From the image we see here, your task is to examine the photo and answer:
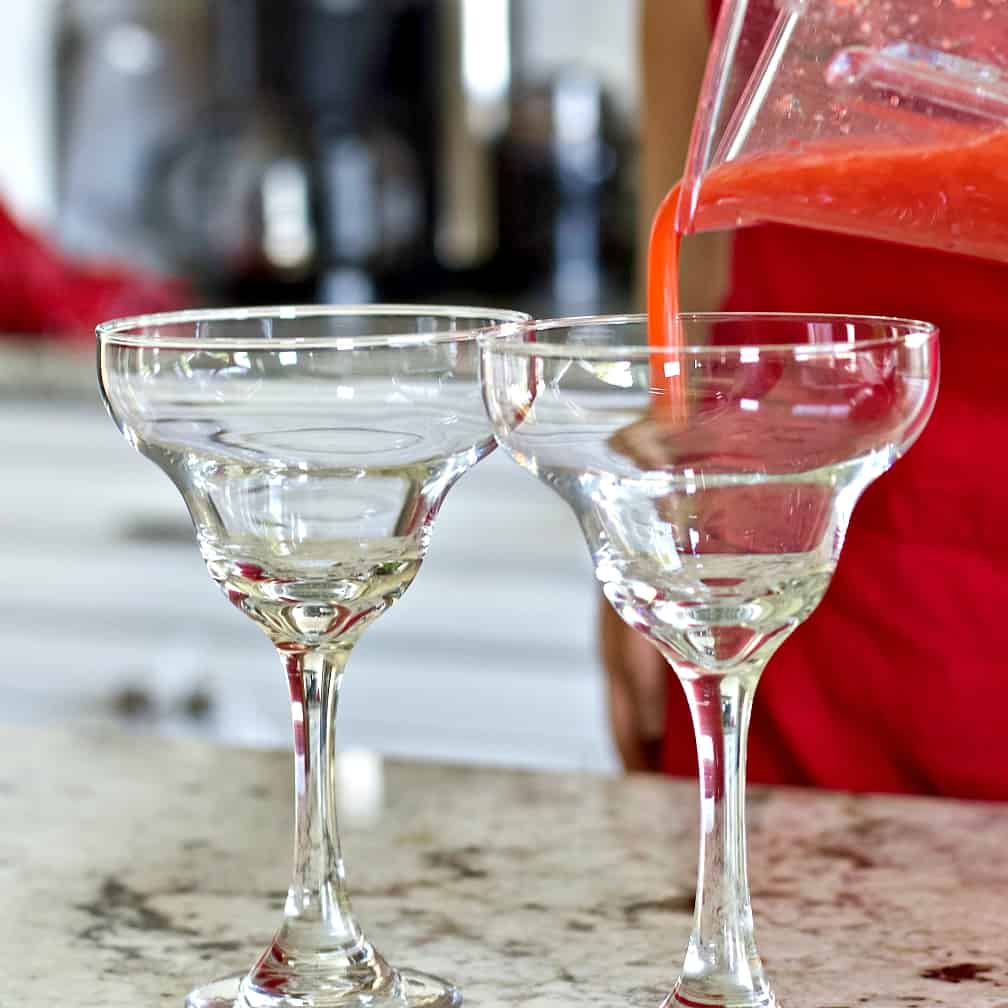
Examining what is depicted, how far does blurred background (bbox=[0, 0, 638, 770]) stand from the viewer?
5.81ft

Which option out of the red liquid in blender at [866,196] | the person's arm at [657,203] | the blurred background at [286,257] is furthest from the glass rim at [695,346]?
the blurred background at [286,257]

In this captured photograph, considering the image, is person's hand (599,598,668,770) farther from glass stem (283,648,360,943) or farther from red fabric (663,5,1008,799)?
glass stem (283,648,360,943)

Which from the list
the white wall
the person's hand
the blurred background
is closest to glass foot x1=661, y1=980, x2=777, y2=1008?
the person's hand

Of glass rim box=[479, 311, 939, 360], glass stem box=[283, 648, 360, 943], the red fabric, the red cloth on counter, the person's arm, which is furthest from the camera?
the red cloth on counter

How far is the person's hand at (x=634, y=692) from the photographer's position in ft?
3.23

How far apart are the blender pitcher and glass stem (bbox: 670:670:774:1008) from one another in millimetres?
136

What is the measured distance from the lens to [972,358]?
30.7 inches

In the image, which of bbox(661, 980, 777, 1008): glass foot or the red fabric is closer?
bbox(661, 980, 777, 1008): glass foot

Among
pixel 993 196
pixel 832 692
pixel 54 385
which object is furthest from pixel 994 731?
pixel 54 385

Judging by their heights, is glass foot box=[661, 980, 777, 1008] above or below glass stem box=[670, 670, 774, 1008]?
below

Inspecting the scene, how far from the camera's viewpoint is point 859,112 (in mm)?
473

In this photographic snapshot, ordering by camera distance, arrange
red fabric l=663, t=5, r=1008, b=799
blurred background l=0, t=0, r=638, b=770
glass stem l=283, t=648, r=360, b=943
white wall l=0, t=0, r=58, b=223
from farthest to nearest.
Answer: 1. white wall l=0, t=0, r=58, b=223
2. blurred background l=0, t=0, r=638, b=770
3. red fabric l=663, t=5, r=1008, b=799
4. glass stem l=283, t=648, r=360, b=943

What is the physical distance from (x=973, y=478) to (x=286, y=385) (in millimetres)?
442

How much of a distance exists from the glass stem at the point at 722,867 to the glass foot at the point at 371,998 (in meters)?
0.07
